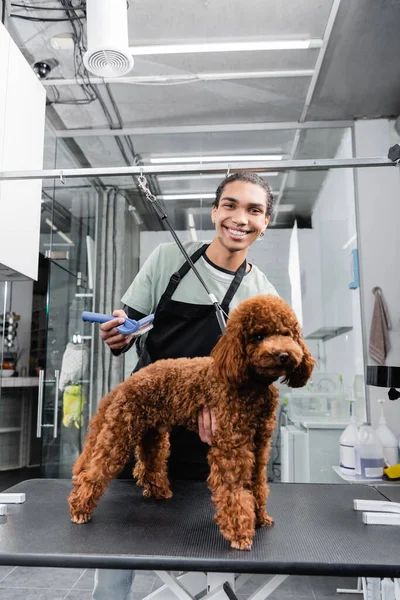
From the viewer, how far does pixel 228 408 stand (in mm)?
938

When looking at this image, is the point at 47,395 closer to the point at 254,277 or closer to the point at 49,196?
the point at 49,196

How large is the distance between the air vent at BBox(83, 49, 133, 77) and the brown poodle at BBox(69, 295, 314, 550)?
1410 millimetres

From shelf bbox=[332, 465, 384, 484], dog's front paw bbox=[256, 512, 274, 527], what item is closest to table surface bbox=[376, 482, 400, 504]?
dog's front paw bbox=[256, 512, 274, 527]

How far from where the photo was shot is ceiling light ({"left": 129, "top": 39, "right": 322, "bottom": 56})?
2.66 metres

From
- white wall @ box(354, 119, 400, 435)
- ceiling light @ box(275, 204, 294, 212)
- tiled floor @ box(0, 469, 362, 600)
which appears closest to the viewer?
tiled floor @ box(0, 469, 362, 600)

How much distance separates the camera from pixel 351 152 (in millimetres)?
3344

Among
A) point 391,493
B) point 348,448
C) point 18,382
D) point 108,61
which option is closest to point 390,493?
point 391,493

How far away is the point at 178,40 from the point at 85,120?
3.48 feet

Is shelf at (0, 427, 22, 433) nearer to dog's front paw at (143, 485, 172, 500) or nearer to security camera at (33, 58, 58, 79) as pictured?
security camera at (33, 58, 58, 79)

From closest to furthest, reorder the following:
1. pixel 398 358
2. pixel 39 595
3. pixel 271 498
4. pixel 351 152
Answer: pixel 271 498
pixel 39 595
pixel 398 358
pixel 351 152

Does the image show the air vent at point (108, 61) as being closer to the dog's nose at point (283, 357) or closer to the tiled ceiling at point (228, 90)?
the tiled ceiling at point (228, 90)

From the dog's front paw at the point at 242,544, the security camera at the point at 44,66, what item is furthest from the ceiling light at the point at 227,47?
the dog's front paw at the point at 242,544

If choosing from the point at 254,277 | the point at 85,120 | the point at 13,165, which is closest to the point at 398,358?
the point at 254,277

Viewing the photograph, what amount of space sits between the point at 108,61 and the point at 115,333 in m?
1.32
